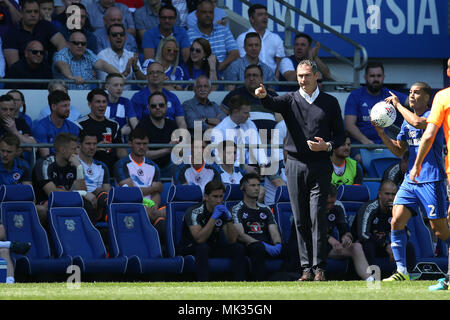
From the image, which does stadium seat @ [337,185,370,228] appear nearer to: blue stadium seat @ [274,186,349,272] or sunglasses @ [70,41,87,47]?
blue stadium seat @ [274,186,349,272]

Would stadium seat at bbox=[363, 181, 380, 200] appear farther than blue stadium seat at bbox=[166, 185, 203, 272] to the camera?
Yes

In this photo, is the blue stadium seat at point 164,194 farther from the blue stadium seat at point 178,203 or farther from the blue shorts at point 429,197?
the blue shorts at point 429,197

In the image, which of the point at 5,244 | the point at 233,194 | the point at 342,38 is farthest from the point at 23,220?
the point at 342,38

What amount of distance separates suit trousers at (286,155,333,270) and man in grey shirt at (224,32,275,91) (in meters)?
6.16

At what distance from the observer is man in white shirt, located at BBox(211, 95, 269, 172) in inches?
552

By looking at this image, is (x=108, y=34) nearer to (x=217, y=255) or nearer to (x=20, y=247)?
(x=217, y=255)

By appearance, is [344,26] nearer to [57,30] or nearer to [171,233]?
[57,30]

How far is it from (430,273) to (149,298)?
19.6 ft

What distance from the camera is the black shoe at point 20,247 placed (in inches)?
459

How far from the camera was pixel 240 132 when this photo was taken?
558 inches

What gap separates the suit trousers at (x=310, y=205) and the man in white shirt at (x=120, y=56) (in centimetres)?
597

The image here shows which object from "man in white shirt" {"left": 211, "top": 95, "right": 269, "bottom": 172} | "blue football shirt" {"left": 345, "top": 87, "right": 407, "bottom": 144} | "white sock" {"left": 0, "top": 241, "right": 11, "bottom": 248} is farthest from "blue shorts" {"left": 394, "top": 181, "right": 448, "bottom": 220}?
"blue football shirt" {"left": 345, "top": 87, "right": 407, "bottom": 144}

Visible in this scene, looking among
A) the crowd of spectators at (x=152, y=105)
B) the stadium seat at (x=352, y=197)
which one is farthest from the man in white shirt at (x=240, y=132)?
the stadium seat at (x=352, y=197)

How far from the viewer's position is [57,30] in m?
15.4
